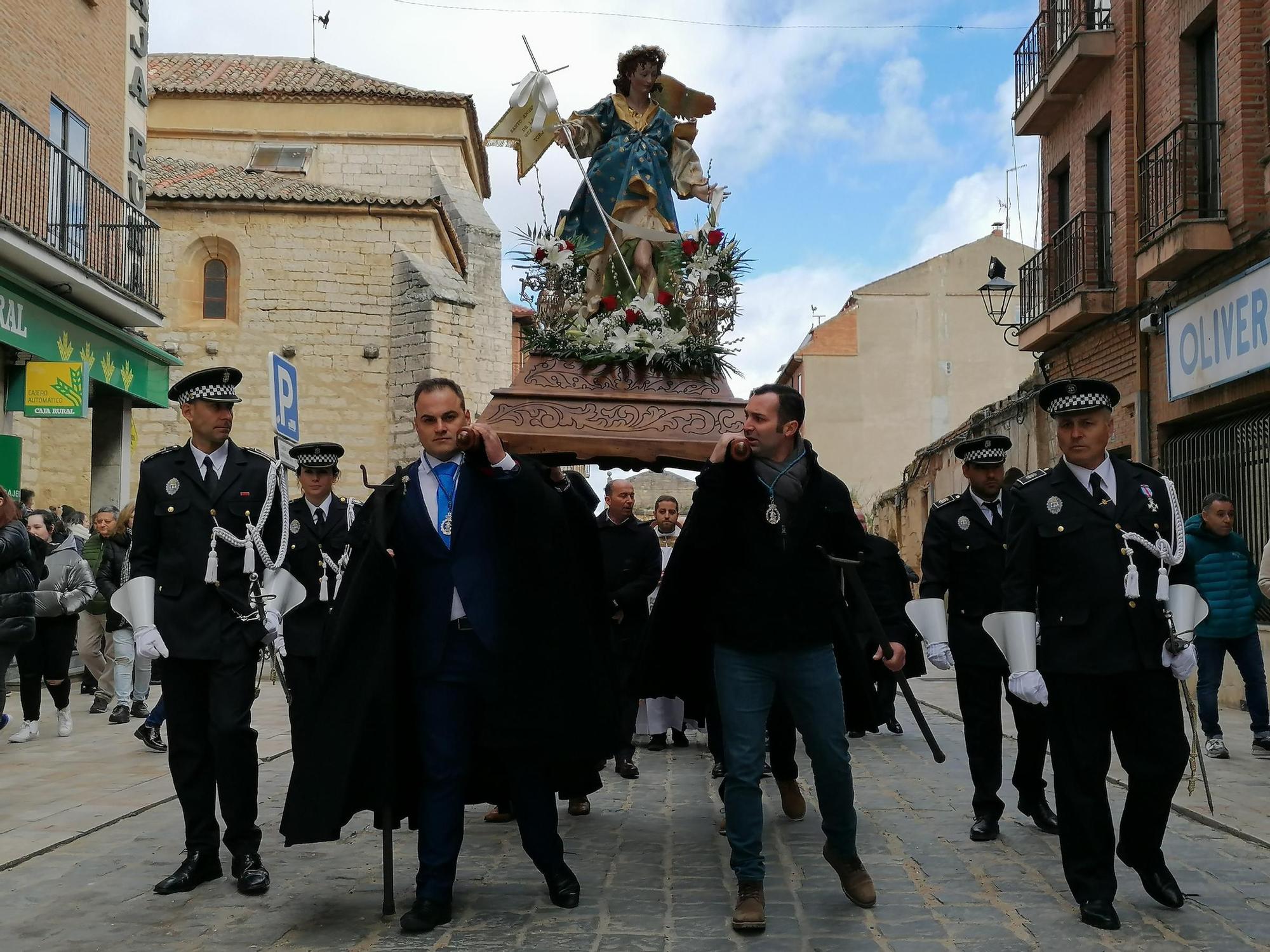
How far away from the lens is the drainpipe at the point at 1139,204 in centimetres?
1670

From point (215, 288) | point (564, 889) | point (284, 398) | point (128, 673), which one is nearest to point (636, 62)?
point (284, 398)

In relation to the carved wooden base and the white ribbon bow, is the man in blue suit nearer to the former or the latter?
the carved wooden base

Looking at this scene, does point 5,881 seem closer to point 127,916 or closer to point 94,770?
point 127,916

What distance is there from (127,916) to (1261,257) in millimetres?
12418

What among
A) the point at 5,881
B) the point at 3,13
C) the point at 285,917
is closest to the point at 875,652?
the point at 285,917

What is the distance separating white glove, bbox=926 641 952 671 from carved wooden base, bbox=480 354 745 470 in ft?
5.24

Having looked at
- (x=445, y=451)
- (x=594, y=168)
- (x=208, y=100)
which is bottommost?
(x=445, y=451)

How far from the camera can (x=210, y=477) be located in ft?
20.1

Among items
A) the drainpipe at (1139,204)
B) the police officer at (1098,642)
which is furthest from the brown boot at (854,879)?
the drainpipe at (1139,204)

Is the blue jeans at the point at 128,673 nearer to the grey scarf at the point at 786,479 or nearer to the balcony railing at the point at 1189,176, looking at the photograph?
the grey scarf at the point at 786,479

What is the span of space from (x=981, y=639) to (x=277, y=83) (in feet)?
111

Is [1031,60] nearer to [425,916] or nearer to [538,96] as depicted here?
[538,96]

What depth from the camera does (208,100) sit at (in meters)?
36.8

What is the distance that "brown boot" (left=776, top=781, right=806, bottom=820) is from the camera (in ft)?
25.0
